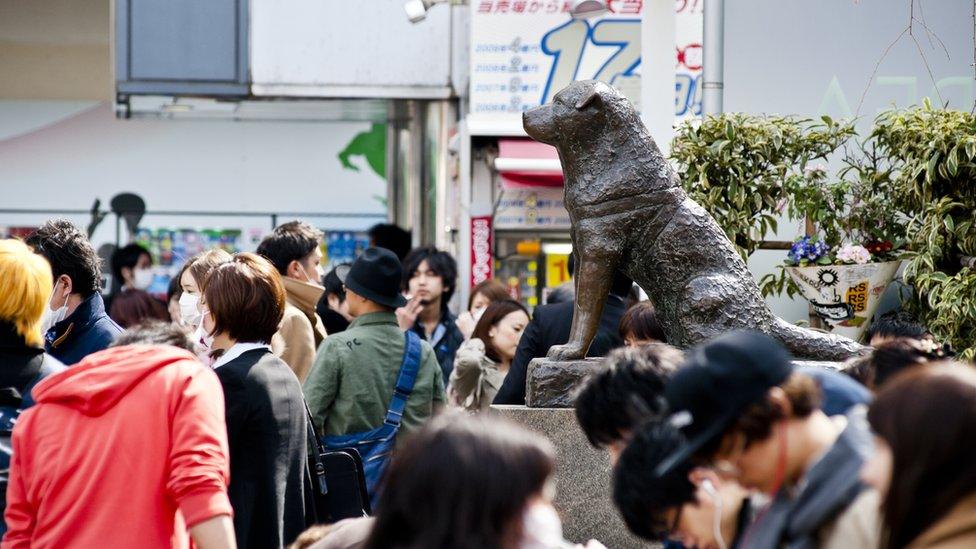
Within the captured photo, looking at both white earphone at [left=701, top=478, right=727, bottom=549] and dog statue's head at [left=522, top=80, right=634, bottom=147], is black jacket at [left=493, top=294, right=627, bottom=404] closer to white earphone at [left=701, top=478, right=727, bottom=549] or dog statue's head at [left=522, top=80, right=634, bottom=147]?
dog statue's head at [left=522, top=80, right=634, bottom=147]

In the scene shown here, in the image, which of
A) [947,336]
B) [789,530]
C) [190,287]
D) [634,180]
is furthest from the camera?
[947,336]

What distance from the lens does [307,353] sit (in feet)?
20.1

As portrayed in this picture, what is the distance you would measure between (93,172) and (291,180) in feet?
8.08

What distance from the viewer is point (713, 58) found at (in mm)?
8539

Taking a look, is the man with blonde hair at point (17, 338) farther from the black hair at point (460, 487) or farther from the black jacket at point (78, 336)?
the black hair at point (460, 487)

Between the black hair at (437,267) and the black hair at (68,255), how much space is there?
3.65 metres

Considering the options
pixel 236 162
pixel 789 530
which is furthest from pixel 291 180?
pixel 789 530

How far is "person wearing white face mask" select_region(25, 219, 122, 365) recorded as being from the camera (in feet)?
16.1

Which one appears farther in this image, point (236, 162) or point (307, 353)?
point (236, 162)

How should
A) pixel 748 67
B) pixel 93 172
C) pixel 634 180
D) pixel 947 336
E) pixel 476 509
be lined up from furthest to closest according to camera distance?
pixel 93 172, pixel 748 67, pixel 947 336, pixel 634 180, pixel 476 509

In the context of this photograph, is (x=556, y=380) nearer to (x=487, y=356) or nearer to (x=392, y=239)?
(x=487, y=356)

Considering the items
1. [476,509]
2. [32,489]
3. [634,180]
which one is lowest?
[32,489]

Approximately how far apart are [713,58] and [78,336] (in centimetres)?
495

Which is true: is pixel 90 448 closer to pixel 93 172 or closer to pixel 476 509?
pixel 476 509
